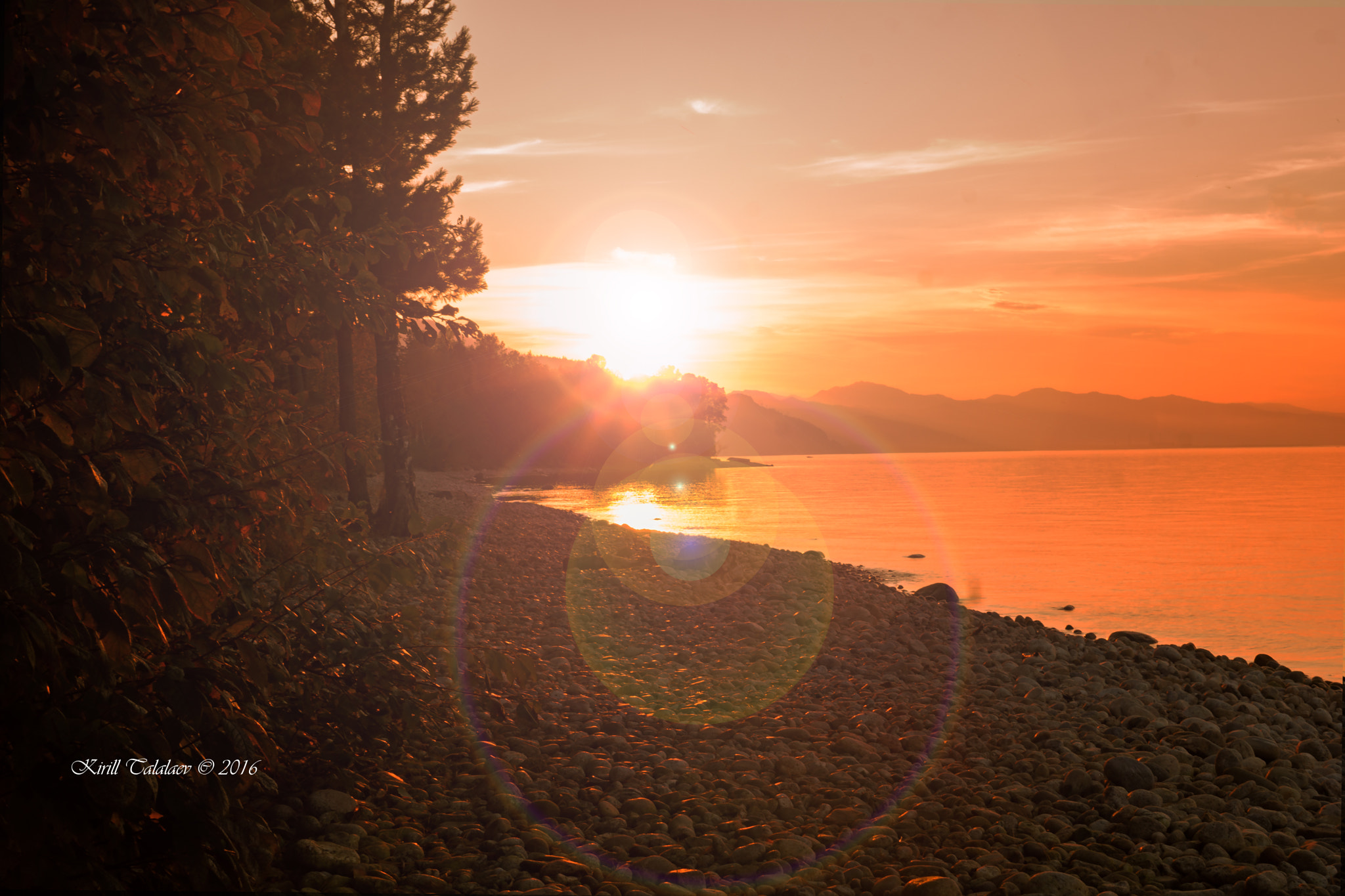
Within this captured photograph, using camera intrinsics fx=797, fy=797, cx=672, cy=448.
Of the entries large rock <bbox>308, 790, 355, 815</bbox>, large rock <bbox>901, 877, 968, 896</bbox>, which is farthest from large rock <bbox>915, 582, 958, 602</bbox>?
large rock <bbox>308, 790, 355, 815</bbox>

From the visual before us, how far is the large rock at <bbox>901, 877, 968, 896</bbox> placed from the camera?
548 centimetres

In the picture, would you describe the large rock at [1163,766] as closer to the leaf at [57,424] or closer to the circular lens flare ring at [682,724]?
the circular lens flare ring at [682,724]

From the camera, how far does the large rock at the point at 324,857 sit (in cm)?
502

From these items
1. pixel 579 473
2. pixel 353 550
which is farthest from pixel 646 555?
pixel 579 473

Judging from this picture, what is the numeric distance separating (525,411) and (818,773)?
101 m

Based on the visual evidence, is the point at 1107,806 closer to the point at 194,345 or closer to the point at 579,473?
the point at 194,345

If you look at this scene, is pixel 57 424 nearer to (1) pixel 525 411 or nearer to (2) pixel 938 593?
(2) pixel 938 593

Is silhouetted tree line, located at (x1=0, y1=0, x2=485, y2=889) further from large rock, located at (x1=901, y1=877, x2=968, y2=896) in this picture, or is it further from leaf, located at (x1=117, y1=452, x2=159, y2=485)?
large rock, located at (x1=901, y1=877, x2=968, y2=896)

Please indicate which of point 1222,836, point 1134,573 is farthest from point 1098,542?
point 1222,836

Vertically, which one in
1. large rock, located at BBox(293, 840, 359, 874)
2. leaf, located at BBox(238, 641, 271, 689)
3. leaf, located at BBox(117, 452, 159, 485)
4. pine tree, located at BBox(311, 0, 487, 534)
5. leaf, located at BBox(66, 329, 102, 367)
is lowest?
large rock, located at BBox(293, 840, 359, 874)

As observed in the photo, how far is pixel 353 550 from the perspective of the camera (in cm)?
481

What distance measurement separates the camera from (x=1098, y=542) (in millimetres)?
37875

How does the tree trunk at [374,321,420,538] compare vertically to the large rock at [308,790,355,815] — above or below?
above

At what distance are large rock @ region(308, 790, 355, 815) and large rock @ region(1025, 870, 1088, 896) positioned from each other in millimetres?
4891
